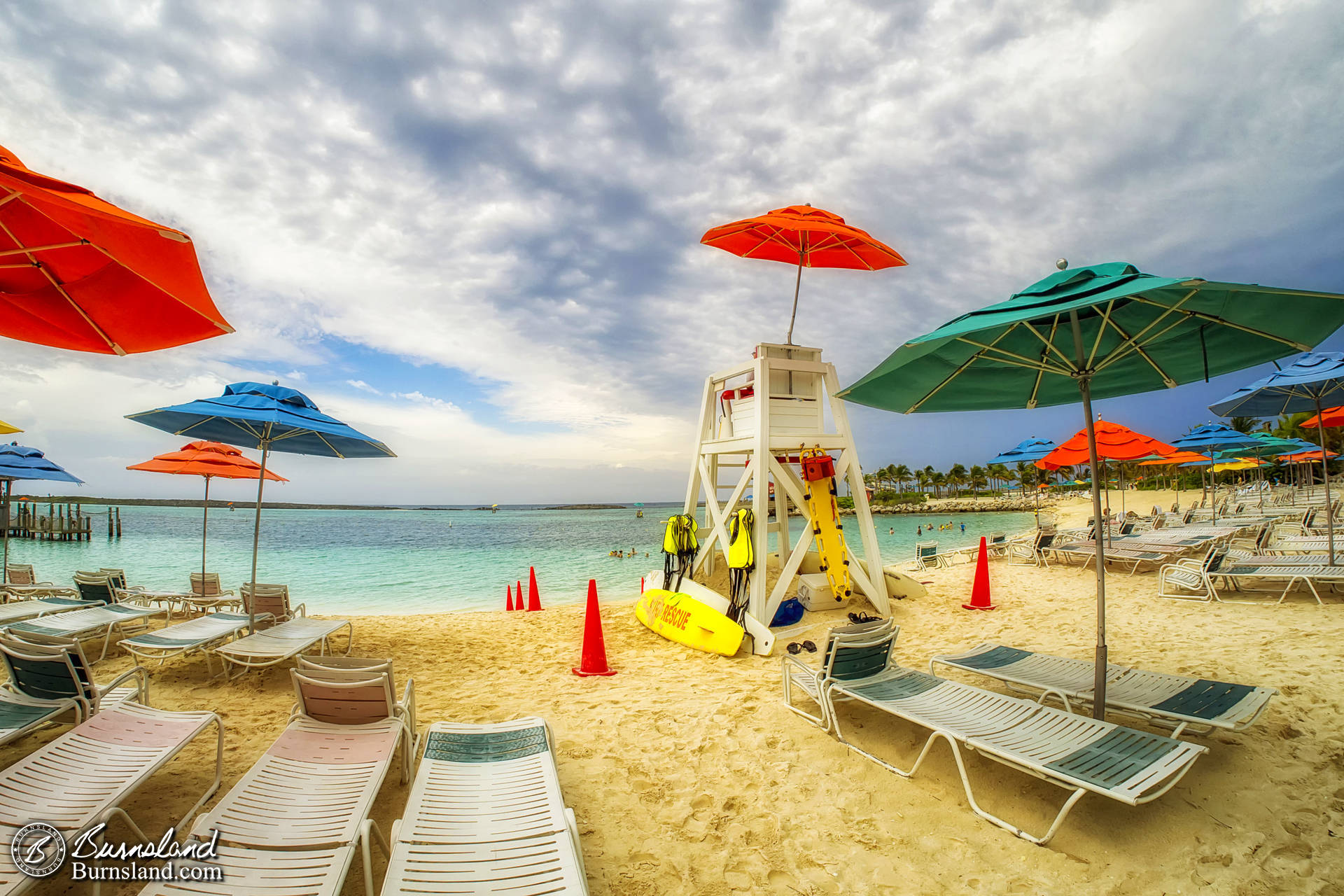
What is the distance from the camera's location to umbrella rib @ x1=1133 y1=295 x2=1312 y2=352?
10.5 ft

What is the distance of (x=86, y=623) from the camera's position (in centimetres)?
657

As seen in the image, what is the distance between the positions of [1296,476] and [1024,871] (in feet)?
203

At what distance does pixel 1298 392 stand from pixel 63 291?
1283 cm

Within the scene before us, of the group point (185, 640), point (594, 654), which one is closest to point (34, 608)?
point (185, 640)

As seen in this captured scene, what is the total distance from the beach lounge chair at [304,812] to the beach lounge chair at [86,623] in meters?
4.88

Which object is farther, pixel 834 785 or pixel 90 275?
pixel 834 785

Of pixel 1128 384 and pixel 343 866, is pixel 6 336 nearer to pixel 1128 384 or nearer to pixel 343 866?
pixel 343 866

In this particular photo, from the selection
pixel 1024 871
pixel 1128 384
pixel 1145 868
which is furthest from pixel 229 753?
pixel 1128 384

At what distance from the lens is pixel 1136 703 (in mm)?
3816

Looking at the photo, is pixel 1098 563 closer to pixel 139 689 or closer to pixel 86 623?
pixel 139 689

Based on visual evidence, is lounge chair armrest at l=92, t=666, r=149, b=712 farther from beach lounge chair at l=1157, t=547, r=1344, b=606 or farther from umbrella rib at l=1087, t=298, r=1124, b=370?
beach lounge chair at l=1157, t=547, r=1344, b=606

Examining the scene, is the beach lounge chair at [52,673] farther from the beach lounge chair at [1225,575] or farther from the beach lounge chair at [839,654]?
the beach lounge chair at [1225,575]

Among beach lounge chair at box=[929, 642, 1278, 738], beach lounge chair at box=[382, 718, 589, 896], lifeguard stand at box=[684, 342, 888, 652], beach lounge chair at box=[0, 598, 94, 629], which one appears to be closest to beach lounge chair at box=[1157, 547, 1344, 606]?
lifeguard stand at box=[684, 342, 888, 652]

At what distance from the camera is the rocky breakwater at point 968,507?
64688mm
